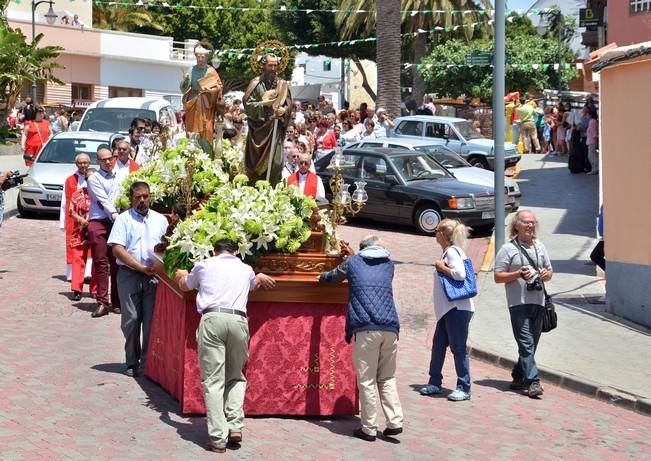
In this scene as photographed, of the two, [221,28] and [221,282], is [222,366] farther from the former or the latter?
[221,28]

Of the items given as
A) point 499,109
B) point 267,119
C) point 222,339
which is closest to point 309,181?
point 499,109

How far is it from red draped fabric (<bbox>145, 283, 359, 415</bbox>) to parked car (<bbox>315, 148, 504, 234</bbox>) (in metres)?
11.6

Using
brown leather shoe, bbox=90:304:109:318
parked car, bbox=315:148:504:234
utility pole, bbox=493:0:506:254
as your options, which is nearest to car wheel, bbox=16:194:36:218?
parked car, bbox=315:148:504:234

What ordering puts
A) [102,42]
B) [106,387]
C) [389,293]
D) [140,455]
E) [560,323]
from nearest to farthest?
[140,455] → [389,293] → [106,387] → [560,323] → [102,42]

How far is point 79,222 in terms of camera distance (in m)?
14.9

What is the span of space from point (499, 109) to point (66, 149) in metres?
9.10

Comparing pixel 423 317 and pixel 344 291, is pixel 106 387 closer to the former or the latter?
pixel 344 291

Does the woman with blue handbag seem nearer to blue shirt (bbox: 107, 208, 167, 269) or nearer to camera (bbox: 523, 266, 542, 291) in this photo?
camera (bbox: 523, 266, 542, 291)

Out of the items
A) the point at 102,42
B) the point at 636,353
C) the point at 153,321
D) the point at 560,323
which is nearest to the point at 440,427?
the point at 153,321

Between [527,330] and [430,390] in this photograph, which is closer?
[430,390]

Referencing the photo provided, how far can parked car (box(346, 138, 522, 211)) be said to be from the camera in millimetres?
22891

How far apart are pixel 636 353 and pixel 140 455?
6312 mm

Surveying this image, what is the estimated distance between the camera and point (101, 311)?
13.9m

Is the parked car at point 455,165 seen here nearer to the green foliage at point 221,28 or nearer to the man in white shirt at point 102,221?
the man in white shirt at point 102,221
